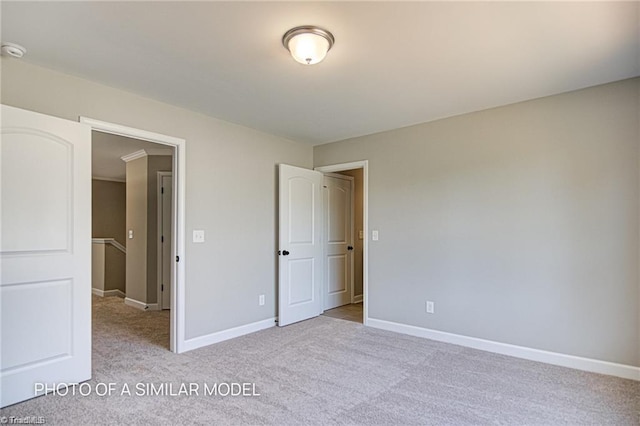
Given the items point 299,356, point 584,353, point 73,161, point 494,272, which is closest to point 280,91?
point 73,161

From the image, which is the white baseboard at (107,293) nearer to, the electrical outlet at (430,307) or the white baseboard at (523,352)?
the white baseboard at (523,352)

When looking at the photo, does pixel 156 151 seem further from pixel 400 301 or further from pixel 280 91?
pixel 400 301

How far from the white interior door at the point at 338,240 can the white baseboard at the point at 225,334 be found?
1.21 meters

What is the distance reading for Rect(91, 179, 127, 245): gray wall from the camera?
745 centimetres

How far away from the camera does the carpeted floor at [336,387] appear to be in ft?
7.41

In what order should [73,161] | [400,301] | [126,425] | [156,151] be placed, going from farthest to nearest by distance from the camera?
[156,151], [400,301], [73,161], [126,425]

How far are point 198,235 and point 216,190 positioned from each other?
1.69ft

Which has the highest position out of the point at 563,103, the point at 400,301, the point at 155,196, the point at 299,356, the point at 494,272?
the point at 563,103

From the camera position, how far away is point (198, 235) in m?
3.63

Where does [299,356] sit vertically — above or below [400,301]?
below

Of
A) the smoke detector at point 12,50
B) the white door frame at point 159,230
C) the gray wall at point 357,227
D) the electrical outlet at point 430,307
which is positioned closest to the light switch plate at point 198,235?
the smoke detector at point 12,50

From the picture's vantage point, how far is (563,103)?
10.2ft

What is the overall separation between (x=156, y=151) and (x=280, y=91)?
3.00 meters

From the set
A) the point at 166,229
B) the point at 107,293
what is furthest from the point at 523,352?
the point at 107,293
